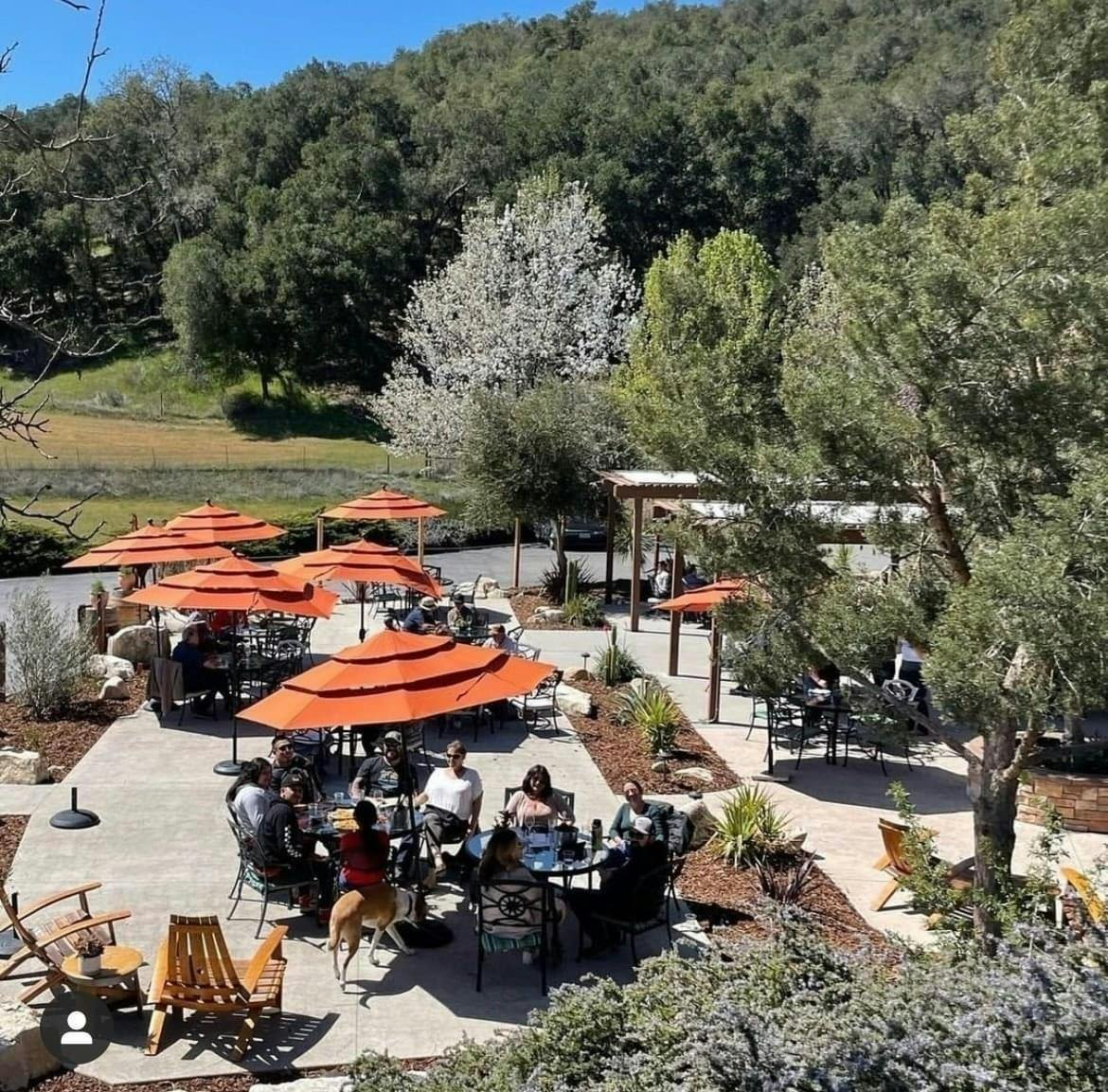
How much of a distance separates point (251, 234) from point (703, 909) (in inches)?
2420

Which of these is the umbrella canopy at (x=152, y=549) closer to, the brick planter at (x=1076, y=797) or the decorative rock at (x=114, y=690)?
the decorative rock at (x=114, y=690)

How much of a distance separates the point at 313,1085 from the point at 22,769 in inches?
282

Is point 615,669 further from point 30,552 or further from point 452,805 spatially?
point 30,552

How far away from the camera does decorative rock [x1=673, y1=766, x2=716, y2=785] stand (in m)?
12.8

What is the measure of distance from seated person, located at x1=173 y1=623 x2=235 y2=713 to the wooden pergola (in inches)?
261

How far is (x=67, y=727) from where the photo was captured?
1395 cm

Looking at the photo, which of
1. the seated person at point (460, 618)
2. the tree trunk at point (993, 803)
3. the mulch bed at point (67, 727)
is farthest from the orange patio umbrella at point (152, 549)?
the tree trunk at point (993, 803)

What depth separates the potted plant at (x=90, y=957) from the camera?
7.12 metres

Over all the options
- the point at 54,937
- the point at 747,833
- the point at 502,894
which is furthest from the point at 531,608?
the point at 54,937

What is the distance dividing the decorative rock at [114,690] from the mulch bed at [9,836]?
4437mm

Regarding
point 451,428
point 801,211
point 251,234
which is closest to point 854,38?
point 801,211

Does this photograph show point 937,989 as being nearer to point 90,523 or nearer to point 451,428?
point 90,523

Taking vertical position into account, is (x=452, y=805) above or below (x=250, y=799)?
below

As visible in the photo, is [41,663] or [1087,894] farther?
[41,663]
